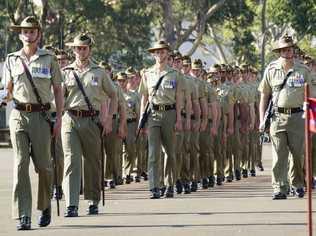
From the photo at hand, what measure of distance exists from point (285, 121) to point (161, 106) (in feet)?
5.87

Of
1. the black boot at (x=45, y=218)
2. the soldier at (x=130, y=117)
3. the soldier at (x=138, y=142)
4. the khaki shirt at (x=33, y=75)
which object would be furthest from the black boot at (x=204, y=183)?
the khaki shirt at (x=33, y=75)

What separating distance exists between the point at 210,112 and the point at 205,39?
71.1 m

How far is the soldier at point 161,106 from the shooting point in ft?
63.5

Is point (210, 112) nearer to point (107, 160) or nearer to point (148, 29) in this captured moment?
point (107, 160)

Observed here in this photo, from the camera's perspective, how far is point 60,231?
46.9 ft

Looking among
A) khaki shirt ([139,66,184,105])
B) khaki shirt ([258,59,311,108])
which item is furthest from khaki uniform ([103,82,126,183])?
khaki shirt ([258,59,311,108])

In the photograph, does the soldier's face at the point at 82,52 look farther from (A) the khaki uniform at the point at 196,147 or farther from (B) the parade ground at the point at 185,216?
(A) the khaki uniform at the point at 196,147

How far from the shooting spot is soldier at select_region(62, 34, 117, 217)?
16469 mm

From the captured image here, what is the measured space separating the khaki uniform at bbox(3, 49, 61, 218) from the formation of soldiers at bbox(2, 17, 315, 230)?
0.03 feet

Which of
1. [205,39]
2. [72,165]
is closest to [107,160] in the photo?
[72,165]

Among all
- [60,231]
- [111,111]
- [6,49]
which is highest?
[6,49]

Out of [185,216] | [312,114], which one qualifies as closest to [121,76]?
[185,216]

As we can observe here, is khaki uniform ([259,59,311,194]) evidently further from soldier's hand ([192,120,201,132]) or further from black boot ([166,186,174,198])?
soldier's hand ([192,120,201,132])

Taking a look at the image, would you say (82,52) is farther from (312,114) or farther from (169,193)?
(312,114)
